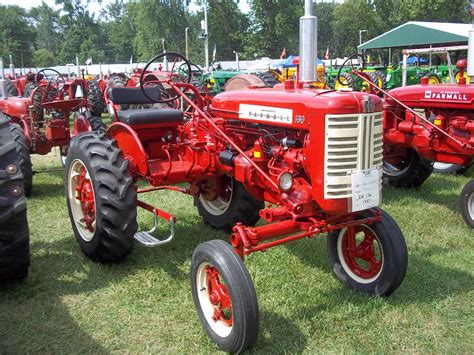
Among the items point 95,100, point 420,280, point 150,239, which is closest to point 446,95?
point 420,280

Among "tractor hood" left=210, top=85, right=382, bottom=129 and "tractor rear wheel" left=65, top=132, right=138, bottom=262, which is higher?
"tractor hood" left=210, top=85, right=382, bottom=129

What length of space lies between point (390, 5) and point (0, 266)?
77373mm

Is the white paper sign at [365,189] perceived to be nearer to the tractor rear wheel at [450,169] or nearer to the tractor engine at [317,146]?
the tractor engine at [317,146]

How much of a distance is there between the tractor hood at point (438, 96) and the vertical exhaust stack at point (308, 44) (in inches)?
108

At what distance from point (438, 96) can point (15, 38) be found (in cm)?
8520

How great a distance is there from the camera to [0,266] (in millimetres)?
3268

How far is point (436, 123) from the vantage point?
554 cm

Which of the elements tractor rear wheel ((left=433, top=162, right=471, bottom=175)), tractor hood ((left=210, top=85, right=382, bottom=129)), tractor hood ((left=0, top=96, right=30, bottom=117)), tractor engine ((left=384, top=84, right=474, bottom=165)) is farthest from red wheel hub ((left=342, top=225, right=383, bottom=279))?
tractor hood ((left=0, top=96, right=30, bottom=117))

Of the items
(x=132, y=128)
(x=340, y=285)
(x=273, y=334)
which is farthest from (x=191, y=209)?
(x=273, y=334)

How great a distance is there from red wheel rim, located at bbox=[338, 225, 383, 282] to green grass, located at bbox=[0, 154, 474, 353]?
0.16 m

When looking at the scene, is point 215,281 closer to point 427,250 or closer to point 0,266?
point 0,266

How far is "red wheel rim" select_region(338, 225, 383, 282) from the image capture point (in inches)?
131

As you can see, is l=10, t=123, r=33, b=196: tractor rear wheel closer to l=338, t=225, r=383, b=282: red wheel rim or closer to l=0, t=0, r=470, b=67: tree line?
l=338, t=225, r=383, b=282: red wheel rim

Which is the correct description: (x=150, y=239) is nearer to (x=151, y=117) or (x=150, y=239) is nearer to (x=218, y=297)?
(x=218, y=297)
